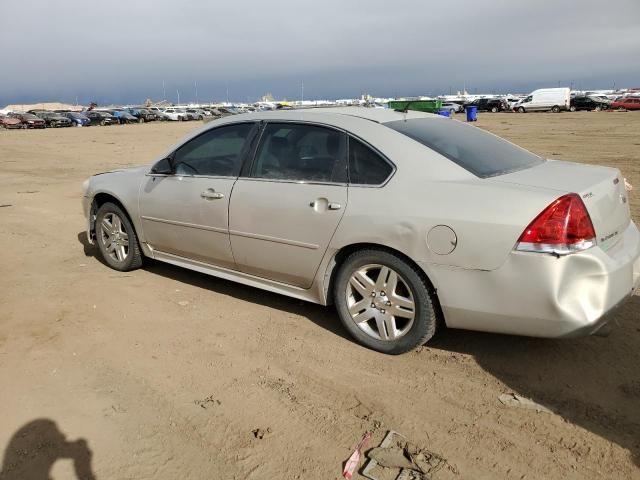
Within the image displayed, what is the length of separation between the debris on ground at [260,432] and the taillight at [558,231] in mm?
1669

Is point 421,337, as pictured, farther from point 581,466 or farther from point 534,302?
point 581,466

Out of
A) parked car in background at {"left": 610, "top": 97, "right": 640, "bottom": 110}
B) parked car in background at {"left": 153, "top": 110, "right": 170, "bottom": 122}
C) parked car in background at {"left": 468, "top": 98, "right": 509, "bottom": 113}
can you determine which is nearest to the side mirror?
parked car in background at {"left": 610, "top": 97, "right": 640, "bottom": 110}

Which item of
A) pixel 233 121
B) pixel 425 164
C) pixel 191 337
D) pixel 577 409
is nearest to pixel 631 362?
pixel 577 409

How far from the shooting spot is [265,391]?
3277mm

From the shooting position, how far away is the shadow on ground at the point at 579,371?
2.90 metres

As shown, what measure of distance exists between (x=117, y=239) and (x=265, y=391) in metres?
2.84

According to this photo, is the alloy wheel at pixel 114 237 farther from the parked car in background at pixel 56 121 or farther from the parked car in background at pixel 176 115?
the parked car in background at pixel 176 115

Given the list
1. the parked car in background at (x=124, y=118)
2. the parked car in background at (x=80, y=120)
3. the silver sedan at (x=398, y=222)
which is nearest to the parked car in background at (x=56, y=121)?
the parked car in background at (x=80, y=120)

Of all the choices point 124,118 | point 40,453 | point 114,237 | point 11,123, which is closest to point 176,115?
point 124,118

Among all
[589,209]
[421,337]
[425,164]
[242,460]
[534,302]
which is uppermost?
[425,164]

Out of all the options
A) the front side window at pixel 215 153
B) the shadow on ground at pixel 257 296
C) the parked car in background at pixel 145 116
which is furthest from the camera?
the parked car in background at pixel 145 116

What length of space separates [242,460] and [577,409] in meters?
1.82

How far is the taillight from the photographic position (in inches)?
116

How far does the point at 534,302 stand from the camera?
9.88 ft
